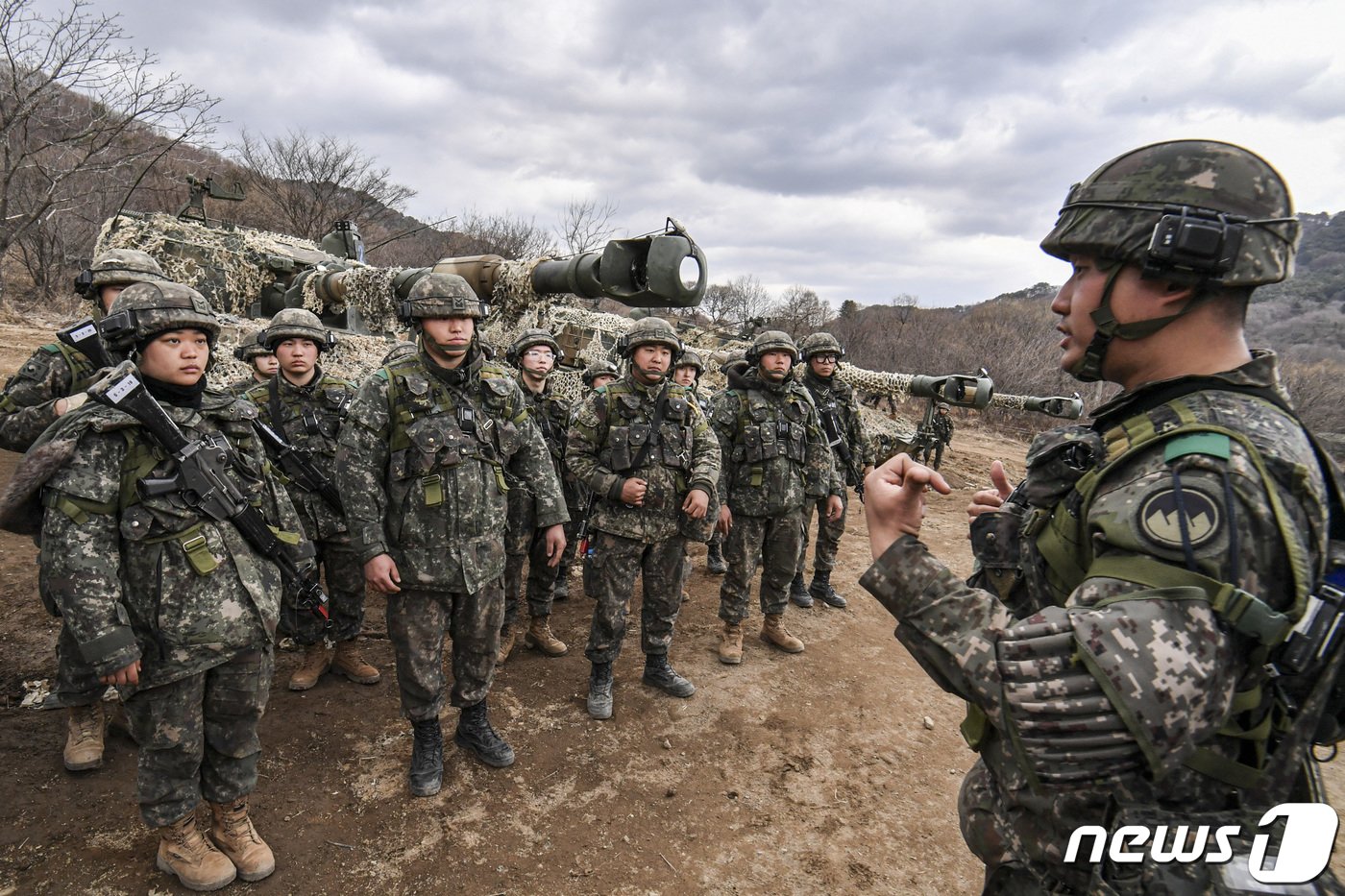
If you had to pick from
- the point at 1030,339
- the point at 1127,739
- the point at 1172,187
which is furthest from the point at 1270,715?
the point at 1030,339

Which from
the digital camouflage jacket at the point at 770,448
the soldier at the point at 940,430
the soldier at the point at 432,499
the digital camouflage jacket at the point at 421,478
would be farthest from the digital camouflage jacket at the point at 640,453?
the soldier at the point at 940,430

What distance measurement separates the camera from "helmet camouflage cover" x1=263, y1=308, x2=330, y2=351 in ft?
13.3

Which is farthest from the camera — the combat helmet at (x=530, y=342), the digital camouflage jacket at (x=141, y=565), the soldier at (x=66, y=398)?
the combat helmet at (x=530, y=342)

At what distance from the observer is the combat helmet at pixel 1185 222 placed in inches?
46.3

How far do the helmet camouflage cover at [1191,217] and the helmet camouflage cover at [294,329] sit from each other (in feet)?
13.4

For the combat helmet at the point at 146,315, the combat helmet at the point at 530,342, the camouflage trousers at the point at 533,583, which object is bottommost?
the camouflage trousers at the point at 533,583

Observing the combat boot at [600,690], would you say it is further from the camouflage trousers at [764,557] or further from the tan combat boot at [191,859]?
the tan combat boot at [191,859]

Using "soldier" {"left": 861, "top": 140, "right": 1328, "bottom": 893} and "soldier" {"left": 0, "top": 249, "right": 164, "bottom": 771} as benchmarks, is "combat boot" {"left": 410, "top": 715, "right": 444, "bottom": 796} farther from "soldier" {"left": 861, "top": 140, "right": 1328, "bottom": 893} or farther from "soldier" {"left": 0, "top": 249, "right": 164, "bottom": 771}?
"soldier" {"left": 861, "top": 140, "right": 1328, "bottom": 893}

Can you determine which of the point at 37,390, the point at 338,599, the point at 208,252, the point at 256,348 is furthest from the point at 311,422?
the point at 208,252

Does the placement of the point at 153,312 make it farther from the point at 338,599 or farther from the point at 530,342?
the point at 530,342

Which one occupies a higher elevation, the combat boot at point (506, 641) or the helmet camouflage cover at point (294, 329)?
the helmet camouflage cover at point (294, 329)

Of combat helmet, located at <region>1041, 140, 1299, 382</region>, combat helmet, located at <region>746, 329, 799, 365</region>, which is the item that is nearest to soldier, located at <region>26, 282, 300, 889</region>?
combat helmet, located at <region>1041, 140, 1299, 382</region>

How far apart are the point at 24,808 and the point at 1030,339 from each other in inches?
1152

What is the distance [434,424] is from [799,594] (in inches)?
155
